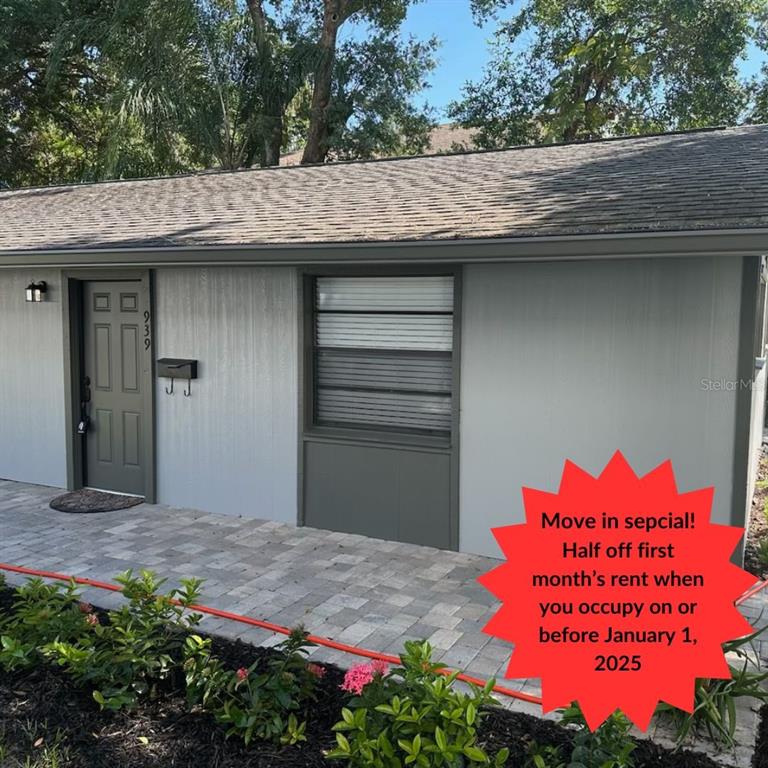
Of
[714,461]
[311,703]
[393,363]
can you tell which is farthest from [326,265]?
[311,703]

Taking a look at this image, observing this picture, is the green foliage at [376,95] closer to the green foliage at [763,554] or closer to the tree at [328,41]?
the tree at [328,41]

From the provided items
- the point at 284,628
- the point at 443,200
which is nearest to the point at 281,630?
the point at 284,628

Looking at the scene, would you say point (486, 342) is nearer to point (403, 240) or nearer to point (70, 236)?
point (403, 240)

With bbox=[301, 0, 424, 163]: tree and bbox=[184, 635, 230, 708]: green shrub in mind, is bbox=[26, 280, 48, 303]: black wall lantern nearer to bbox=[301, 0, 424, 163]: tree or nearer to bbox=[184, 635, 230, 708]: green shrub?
bbox=[184, 635, 230, 708]: green shrub

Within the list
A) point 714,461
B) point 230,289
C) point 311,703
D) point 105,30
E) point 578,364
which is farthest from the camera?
point 105,30

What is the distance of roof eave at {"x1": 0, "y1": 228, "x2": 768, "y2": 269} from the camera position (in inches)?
152

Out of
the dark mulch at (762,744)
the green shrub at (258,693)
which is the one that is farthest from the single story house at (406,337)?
the green shrub at (258,693)

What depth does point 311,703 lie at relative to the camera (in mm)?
3021

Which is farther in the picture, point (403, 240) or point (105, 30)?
point (105, 30)

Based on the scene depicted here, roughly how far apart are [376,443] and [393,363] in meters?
0.62

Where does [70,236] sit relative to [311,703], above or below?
above

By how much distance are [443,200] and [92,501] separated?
4.06m

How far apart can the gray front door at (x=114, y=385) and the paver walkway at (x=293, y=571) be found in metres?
0.63

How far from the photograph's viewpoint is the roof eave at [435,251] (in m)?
3.86
